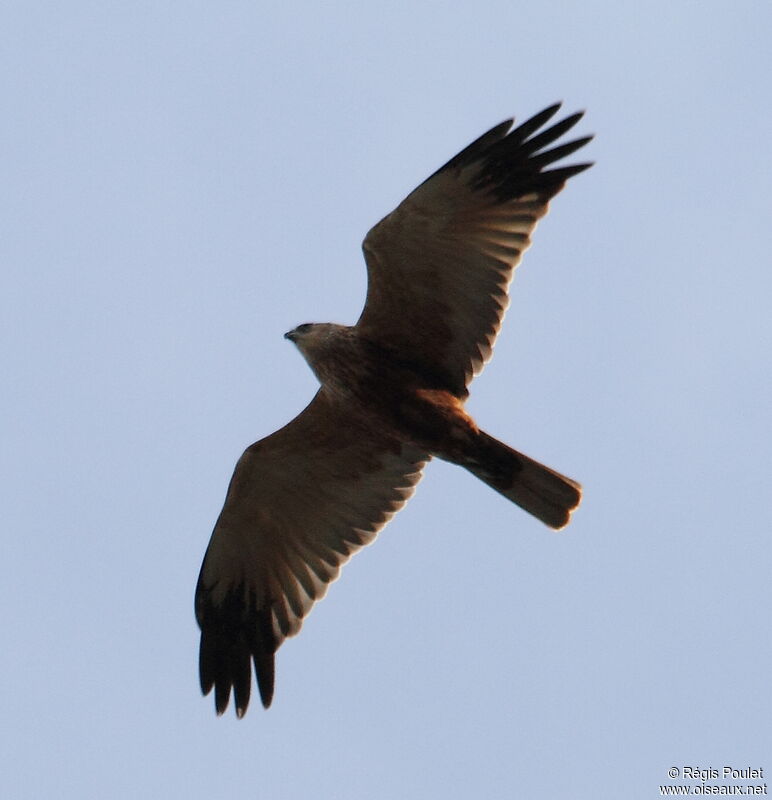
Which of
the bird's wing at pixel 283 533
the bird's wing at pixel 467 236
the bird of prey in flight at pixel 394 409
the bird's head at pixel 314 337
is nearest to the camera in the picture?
the bird's wing at pixel 467 236

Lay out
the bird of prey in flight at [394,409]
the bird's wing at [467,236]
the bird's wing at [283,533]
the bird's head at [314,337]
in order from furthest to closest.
Answer: the bird's wing at [283,533] < the bird's head at [314,337] < the bird of prey in flight at [394,409] < the bird's wing at [467,236]

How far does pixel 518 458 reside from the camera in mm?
9148

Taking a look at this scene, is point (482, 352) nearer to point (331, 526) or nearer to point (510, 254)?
point (510, 254)

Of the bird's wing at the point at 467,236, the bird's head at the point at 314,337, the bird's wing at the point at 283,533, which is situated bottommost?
the bird's wing at the point at 283,533

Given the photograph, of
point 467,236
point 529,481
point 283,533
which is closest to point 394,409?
point 529,481

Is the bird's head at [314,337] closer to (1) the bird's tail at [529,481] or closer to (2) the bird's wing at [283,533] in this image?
(2) the bird's wing at [283,533]

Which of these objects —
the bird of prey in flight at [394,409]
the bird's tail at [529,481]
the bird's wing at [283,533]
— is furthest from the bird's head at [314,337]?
the bird's tail at [529,481]

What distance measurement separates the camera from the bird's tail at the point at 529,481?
360 inches

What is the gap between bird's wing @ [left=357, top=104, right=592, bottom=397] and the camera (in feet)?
29.6

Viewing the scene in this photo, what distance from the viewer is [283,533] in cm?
1036

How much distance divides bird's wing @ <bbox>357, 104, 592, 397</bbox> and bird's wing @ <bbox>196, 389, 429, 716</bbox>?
3.74 ft

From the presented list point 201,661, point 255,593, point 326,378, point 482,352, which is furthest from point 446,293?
point 201,661

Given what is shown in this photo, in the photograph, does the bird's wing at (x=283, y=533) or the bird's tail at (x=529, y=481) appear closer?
the bird's tail at (x=529, y=481)

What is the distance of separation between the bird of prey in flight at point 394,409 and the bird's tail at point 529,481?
0.4 inches
